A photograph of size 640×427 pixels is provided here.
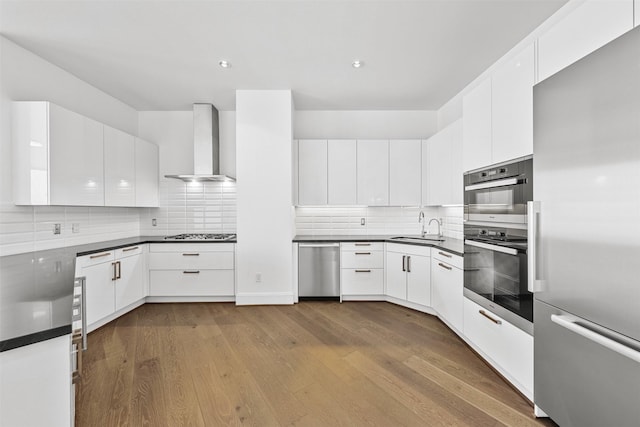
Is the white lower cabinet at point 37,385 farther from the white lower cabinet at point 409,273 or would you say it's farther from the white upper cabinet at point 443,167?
the white upper cabinet at point 443,167

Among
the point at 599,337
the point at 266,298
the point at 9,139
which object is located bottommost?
the point at 266,298

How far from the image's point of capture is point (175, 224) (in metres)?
4.09

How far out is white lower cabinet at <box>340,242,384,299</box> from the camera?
356cm

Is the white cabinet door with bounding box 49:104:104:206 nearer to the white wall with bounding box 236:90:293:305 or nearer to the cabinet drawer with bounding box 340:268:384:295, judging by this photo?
the white wall with bounding box 236:90:293:305

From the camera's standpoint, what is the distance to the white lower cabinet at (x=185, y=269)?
350 cm

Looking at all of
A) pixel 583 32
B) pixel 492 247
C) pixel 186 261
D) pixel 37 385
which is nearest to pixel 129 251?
pixel 186 261

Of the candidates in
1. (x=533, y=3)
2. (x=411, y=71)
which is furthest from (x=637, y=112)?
(x=411, y=71)

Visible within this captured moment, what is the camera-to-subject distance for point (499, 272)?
1.94m

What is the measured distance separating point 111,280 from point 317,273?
238 cm

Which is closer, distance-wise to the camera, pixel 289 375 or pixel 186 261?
pixel 289 375

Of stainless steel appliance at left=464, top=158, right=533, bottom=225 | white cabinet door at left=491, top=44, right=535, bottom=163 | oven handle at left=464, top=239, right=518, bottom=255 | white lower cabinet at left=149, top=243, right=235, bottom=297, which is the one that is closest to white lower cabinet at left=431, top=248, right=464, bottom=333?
oven handle at left=464, top=239, right=518, bottom=255

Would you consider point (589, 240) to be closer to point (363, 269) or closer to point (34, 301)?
point (34, 301)

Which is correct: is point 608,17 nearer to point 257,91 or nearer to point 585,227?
point 585,227

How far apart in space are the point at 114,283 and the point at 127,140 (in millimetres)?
1781
